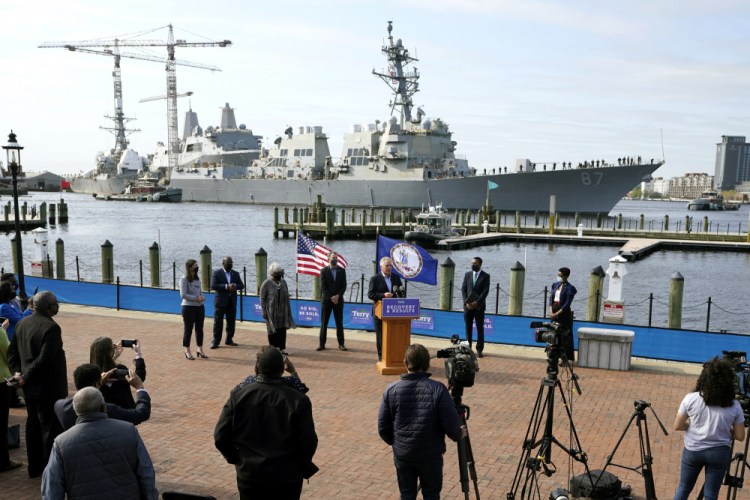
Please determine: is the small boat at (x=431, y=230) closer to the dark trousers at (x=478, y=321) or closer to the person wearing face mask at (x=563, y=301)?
the dark trousers at (x=478, y=321)

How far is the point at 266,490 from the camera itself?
13.2 feet

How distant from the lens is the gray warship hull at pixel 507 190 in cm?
6919

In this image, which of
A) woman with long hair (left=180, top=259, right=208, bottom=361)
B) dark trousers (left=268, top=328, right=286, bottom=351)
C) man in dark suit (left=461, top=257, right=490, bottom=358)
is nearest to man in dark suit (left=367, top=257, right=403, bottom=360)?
man in dark suit (left=461, top=257, right=490, bottom=358)

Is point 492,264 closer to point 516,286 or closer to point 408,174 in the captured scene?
point 516,286

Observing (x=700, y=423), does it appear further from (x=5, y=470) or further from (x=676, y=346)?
(x=676, y=346)

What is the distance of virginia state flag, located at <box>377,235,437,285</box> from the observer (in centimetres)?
1281

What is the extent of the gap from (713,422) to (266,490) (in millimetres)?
3445

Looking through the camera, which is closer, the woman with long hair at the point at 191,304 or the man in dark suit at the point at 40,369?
the man in dark suit at the point at 40,369

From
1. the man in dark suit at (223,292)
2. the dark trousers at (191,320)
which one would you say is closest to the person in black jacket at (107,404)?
the dark trousers at (191,320)

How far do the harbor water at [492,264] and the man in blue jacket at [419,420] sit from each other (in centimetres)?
1104

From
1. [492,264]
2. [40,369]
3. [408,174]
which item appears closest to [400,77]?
[408,174]

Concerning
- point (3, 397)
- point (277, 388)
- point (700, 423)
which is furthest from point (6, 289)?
point (700, 423)

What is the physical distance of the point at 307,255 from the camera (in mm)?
14125

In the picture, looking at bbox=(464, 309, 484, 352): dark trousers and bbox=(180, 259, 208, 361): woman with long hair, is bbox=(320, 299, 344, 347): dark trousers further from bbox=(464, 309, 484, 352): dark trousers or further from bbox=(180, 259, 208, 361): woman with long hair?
bbox=(464, 309, 484, 352): dark trousers
